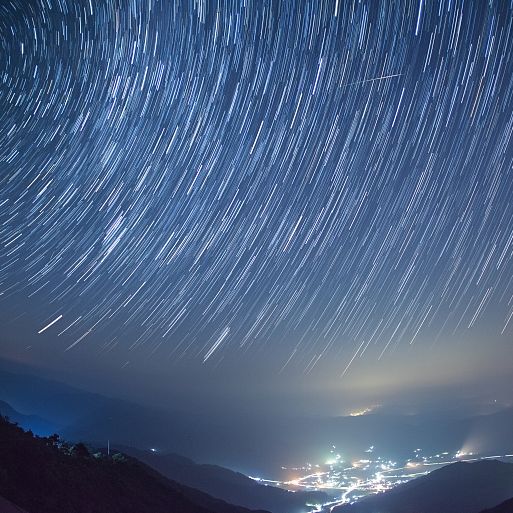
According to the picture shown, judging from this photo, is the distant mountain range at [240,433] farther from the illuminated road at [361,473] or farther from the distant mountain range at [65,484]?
the distant mountain range at [65,484]

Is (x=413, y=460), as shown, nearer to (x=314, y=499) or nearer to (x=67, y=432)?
(x=314, y=499)

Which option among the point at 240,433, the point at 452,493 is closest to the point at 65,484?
the point at 452,493

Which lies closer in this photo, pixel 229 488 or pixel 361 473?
pixel 229 488

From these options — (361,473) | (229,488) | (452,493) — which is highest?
(229,488)

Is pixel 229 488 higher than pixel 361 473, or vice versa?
pixel 229 488

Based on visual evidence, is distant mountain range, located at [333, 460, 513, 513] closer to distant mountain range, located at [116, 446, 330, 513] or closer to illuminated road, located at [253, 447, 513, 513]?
distant mountain range, located at [116, 446, 330, 513]

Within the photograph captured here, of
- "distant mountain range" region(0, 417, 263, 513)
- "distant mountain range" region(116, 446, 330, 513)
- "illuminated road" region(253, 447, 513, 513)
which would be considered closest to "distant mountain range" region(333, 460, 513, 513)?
"distant mountain range" region(116, 446, 330, 513)

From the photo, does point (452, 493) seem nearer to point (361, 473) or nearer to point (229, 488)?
point (229, 488)

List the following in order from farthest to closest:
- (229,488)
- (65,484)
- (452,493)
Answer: (229,488)
(452,493)
(65,484)

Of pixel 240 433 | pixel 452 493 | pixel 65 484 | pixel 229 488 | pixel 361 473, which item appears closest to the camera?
pixel 65 484
